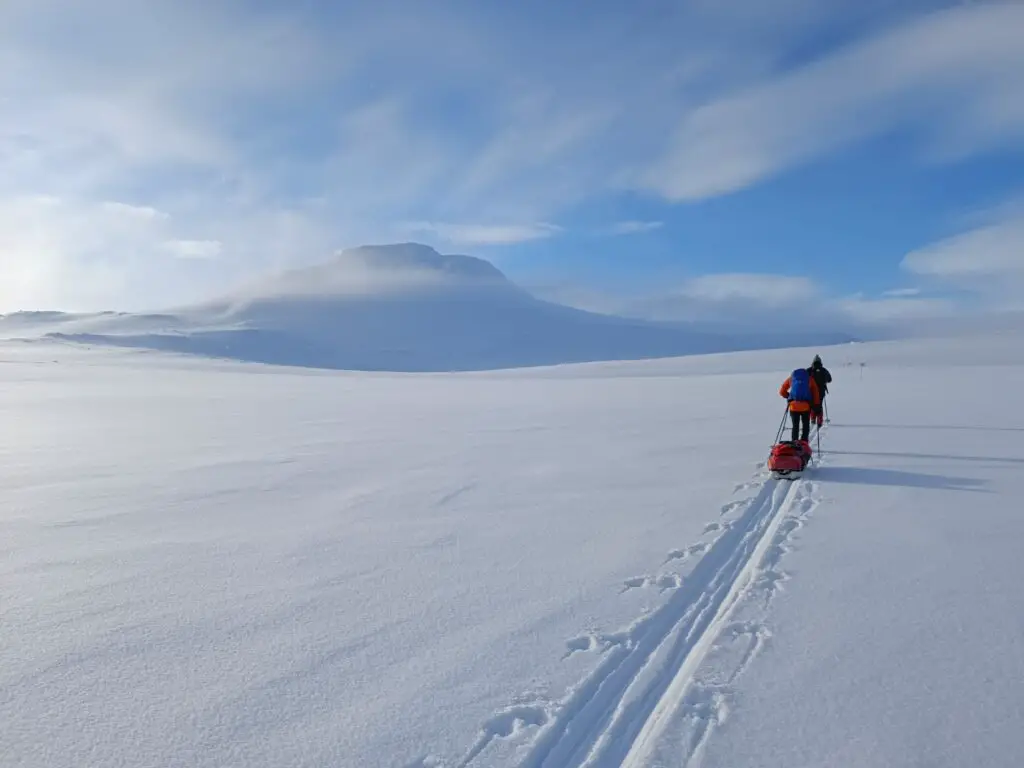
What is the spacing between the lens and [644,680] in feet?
12.8

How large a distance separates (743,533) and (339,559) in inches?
149

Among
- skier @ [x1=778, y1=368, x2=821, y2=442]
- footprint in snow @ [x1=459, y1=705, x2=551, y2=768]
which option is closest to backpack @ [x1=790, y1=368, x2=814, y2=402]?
skier @ [x1=778, y1=368, x2=821, y2=442]

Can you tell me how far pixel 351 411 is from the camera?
21219mm

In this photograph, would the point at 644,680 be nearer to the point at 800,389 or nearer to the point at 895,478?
the point at 895,478

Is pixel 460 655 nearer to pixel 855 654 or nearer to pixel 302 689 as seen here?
pixel 302 689

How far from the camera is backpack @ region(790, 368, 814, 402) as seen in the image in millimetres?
10594

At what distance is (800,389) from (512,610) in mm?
7291

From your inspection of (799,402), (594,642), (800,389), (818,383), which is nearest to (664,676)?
(594,642)

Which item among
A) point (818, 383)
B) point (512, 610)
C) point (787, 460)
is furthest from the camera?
point (818, 383)

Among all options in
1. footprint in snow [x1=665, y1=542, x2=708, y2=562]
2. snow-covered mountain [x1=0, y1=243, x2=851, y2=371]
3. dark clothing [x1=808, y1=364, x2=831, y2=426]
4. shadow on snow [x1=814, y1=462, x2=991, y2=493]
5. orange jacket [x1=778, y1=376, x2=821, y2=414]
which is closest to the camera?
footprint in snow [x1=665, y1=542, x2=708, y2=562]

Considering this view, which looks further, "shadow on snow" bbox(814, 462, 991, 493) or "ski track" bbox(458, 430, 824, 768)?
"shadow on snow" bbox(814, 462, 991, 493)

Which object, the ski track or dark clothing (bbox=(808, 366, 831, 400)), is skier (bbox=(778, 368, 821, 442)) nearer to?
dark clothing (bbox=(808, 366, 831, 400))

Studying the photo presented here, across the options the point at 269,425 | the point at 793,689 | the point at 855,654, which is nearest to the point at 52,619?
the point at 793,689

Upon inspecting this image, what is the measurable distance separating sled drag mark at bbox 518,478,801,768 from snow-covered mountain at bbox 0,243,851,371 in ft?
387
